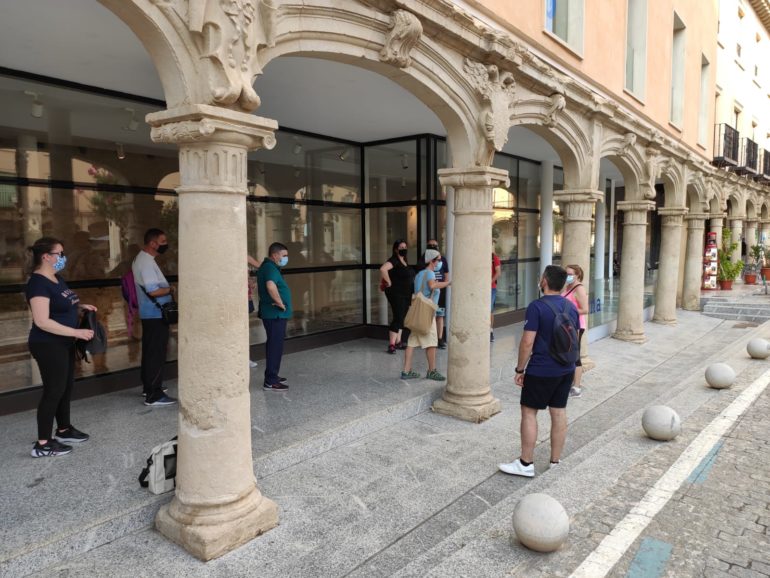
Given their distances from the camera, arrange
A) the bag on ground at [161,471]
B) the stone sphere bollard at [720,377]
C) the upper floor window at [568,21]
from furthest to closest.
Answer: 1. the upper floor window at [568,21]
2. the stone sphere bollard at [720,377]
3. the bag on ground at [161,471]

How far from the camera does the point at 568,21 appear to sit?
918 cm

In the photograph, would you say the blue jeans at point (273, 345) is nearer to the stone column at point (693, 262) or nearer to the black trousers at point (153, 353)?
the black trousers at point (153, 353)

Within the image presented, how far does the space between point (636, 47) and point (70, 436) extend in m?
12.5

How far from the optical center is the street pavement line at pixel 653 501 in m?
3.40

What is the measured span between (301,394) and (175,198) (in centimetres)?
335

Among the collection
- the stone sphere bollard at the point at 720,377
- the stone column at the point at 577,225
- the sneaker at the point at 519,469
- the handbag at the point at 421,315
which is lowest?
the sneaker at the point at 519,469

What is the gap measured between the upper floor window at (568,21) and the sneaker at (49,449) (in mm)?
8951

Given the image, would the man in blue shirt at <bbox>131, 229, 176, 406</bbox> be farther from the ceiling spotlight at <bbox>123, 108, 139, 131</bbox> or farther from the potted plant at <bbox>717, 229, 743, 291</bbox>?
the potted plant at <bbox>717, 229, 743, 291</bbox>

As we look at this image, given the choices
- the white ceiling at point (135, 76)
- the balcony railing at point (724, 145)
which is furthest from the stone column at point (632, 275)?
the balcony railing at point (724, 145)

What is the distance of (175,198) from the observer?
7812 mm

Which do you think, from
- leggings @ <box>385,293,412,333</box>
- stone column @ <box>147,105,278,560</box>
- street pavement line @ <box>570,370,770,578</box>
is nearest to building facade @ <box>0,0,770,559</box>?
stone column @ <box>147,105,278,560</box>

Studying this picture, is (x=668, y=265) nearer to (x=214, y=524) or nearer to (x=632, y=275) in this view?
(x=632, y=275)

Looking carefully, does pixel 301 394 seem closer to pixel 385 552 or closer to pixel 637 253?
pixel 385 552

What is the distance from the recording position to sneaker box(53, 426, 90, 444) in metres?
5.02
